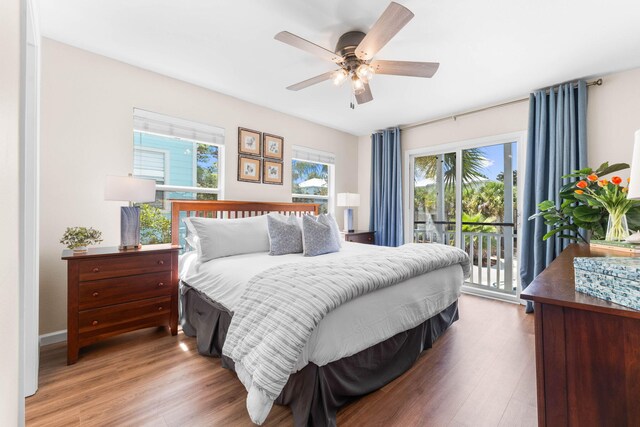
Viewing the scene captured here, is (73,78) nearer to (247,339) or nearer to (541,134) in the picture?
(247,339)

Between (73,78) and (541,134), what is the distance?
15.6 ft

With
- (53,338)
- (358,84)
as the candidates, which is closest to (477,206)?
(358,84)

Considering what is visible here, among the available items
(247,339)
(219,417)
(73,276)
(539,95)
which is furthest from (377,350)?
(539,95)

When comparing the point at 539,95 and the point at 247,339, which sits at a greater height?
the point at 539,95

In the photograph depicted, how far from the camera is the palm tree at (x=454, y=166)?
412 centimetres

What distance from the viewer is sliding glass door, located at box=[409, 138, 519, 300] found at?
12.7 feet

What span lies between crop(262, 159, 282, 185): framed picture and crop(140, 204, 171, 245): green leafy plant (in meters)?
1.33

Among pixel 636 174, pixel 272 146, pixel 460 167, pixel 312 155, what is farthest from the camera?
pixel 312 155

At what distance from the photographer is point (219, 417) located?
1.61 m

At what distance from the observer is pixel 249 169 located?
147 inches

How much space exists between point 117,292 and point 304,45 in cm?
238

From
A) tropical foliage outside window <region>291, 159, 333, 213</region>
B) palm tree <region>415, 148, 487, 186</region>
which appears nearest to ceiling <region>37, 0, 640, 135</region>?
palm tree <region>415, 148, 487, 186</region>

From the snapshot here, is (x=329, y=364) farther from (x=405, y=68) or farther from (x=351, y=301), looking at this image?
(x=405, y=68)

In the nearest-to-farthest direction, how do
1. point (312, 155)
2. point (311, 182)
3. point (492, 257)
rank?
point (492, 257), point (312, 155), point (311, 182)
